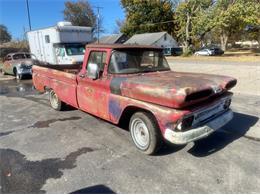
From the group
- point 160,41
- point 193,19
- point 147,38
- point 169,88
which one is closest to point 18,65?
point 169,88

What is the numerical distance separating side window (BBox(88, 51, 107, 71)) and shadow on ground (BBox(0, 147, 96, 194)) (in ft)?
5.48

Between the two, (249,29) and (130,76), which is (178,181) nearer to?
(130,76)

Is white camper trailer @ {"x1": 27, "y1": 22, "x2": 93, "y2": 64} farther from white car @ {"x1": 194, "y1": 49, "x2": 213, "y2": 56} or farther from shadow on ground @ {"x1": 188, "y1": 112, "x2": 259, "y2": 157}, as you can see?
white car @ {"x1": 194, "y1": 49, "x2": 213, "y2": 56}

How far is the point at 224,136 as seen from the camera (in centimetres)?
511

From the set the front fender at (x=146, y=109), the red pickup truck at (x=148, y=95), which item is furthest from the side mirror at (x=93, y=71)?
the front fender at (x=146, y=109)

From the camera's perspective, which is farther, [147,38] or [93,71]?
[147,38]

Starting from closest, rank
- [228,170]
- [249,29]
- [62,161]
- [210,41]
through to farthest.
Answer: [228,170] → [62,161] → [249,29] → [210,41]

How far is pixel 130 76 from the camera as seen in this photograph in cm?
472

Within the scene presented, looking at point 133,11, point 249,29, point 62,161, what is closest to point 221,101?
point 62,161

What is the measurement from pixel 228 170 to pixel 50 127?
400 centimetres

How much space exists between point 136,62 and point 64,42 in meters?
11.4

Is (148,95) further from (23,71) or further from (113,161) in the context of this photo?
(23,71)

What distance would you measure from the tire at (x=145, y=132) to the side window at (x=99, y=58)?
4.35ft

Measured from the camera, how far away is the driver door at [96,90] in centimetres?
493
